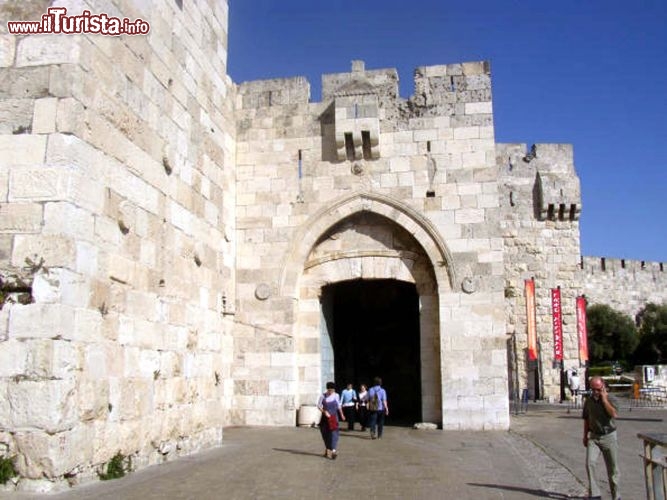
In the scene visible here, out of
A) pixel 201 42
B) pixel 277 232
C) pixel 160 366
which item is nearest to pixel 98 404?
pixel 160 366

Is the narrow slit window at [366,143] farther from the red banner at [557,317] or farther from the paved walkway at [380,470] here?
the red banner at [557,317]

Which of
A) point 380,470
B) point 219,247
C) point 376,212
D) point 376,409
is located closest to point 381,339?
point 376,212

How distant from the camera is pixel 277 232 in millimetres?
12781

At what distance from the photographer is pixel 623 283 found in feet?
118

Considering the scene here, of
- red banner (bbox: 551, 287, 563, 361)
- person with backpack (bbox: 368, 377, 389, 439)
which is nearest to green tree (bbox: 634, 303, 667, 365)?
red banner (bbox: 551, 287, 563, 361)

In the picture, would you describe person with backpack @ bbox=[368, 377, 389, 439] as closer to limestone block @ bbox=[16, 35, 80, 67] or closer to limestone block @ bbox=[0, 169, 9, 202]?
limestone block @ bbox=[0, 169, 9, 202]

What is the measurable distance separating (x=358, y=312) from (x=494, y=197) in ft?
24.2

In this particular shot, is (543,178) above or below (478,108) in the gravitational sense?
above

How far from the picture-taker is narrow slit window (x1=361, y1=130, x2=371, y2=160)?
12416 millimetres

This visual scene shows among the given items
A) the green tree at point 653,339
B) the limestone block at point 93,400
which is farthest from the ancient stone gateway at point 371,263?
the green tree at point 653,339

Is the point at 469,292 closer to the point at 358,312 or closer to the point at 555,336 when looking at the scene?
the point at 358,312

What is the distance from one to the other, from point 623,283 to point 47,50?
3500 cm

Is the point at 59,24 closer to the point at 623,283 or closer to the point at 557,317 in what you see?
the point at 557,317

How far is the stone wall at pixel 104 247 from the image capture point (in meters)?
5.92
